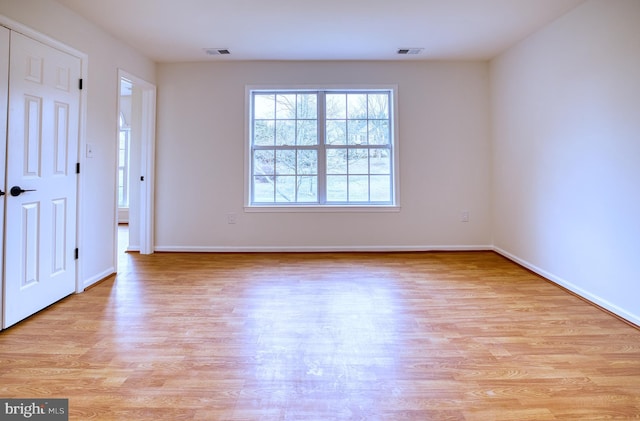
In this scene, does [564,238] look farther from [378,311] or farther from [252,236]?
[252,236]

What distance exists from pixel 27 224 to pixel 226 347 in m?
1.75

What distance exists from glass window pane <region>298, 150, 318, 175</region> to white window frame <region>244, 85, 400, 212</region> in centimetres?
10

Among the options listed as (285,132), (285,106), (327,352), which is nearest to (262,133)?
(285,132)

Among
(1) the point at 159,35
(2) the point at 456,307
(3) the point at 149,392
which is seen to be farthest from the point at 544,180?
(1) the point at 159,35

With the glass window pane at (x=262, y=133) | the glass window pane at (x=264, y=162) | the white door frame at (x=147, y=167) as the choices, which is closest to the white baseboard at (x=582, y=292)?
the glass window pane at (x=264, y=162)

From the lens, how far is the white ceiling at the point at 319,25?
9.04 ft

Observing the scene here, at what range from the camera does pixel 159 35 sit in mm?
3355

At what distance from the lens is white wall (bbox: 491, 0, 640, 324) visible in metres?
2.31

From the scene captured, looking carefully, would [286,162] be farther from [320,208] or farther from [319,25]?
[319,25]

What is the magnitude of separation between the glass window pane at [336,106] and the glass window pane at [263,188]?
119 cm

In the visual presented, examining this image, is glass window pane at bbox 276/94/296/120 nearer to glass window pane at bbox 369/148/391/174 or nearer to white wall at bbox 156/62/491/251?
white wall at bbox 156/62/491/251

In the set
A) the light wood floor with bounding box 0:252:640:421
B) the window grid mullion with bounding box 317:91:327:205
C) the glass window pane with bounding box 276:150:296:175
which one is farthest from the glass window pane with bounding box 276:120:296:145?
the light wood floor with bounding box 0:252:640:421

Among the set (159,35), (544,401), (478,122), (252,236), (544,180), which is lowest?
(544,401)

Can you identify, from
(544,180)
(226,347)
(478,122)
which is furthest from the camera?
(478,122)
